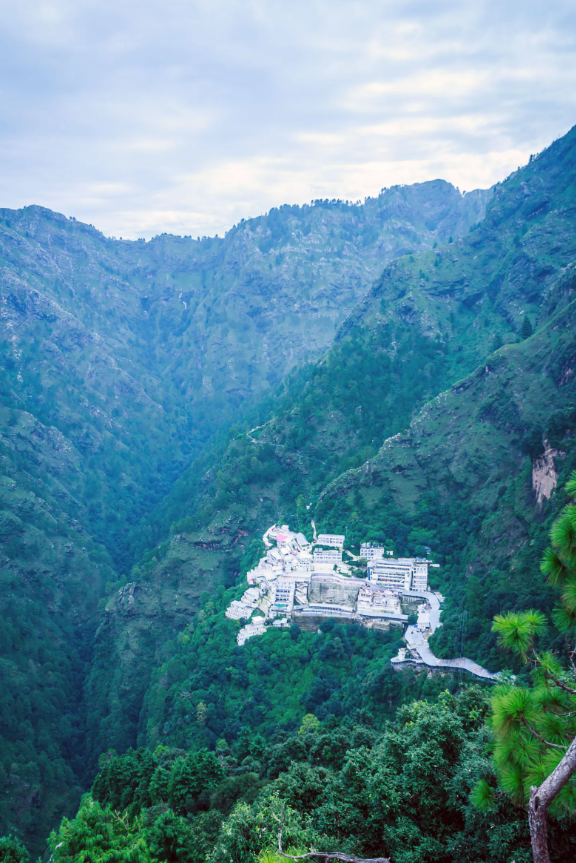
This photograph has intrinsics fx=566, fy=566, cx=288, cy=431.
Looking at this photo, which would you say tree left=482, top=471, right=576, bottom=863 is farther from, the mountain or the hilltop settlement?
the mountain

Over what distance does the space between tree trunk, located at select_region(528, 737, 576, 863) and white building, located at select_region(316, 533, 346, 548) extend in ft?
161

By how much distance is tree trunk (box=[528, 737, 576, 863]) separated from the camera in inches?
258

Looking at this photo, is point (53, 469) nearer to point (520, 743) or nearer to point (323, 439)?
point (323, 439)

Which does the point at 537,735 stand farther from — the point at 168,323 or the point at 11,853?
the point at 168,323

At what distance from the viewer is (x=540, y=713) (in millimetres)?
8438

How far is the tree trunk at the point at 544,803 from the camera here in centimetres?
655

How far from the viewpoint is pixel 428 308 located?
8806 cm

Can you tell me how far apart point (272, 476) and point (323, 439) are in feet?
28.2

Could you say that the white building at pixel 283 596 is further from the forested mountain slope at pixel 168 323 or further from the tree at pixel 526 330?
the forested mountain slope at pixel 168 323

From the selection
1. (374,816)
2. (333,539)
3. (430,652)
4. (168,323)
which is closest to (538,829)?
(374,816)

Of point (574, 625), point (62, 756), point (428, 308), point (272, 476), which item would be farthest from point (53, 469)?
point (574, 625)

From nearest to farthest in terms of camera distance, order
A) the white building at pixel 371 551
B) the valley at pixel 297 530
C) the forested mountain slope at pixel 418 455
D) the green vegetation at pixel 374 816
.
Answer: the green vegetation at pixel 374 816, the valley at pixel 297 530, the forested mountain slope at pixel 418 455, the white building at pixel 371 551

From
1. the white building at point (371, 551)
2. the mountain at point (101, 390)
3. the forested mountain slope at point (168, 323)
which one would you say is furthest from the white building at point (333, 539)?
the forested mountain slope at point (168, 323)

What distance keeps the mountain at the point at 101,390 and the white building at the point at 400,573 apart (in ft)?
76.1
